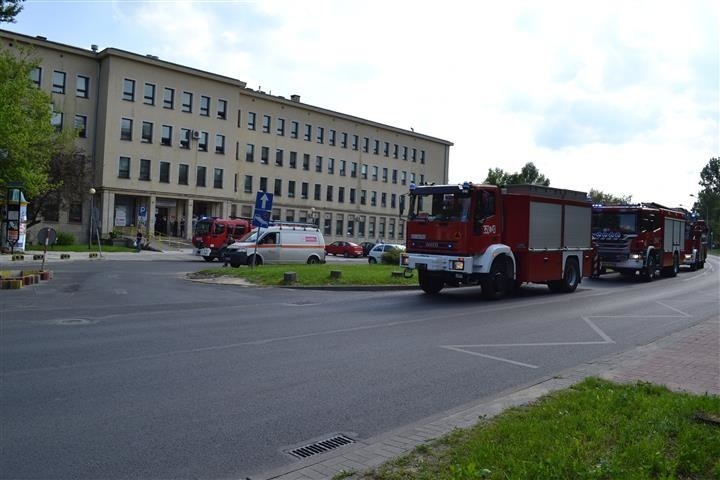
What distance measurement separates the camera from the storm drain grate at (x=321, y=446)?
4.88m

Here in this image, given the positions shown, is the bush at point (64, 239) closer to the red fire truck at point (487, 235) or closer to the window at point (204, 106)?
the window at point (204, 106)

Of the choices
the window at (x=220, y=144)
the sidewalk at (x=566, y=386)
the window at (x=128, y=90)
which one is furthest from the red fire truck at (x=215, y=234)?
the sidewalk at (x=566, y=386)

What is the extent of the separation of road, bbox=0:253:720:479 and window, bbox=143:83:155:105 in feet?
129

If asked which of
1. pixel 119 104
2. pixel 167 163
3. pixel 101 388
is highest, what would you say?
pixel 119 104

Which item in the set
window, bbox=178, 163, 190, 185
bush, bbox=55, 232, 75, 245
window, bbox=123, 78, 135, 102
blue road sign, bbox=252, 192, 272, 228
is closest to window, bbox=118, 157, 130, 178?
window, bbox=178, 163, 190, 185

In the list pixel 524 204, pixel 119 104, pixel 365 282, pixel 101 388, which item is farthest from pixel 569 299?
pixel 119 104

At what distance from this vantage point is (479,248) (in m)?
16.1

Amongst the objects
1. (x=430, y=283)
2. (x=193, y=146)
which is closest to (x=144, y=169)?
(x=193, y=146)

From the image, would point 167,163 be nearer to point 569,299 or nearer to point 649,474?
point 569,299

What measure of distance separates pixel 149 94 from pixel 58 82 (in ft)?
23.0

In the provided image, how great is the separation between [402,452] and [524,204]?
13.7 metres

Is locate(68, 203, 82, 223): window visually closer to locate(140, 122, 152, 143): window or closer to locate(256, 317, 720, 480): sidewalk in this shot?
locate(140, 122, 152, 143): window

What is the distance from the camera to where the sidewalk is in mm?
4484

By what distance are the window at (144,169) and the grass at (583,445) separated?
169ft
